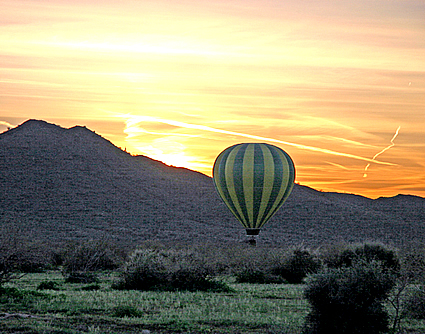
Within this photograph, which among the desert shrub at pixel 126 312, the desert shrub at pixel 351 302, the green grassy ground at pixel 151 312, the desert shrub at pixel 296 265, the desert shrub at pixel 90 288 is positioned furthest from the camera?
the desert shrub at pixel 296 265

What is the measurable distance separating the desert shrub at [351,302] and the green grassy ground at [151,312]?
4.11 feet

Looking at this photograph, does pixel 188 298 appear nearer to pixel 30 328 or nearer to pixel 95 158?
pixel 30 328

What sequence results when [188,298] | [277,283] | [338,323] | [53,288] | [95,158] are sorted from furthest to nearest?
1. [95,158]
2. [277,283]
3. [53,288]
4. [188,298]
5. [338,323]

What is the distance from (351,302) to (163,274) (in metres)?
12.2

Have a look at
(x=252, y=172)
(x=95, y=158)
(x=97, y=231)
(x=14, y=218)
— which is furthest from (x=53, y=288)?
(x=95, y=158)

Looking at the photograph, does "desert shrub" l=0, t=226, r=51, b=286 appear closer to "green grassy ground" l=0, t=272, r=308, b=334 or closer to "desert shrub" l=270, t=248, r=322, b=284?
"green grassy ground" l=0, t=272, r=308, b=334

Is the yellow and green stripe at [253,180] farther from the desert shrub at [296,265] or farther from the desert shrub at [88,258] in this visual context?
the desert shrub at [296,265]

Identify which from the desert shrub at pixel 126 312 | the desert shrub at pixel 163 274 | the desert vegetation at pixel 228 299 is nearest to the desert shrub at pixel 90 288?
the desert vegetation at pixel 228 299

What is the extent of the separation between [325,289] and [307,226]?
3216 inches

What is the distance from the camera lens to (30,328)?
14305 mm

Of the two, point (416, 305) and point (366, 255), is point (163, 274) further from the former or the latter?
point (366, 255)

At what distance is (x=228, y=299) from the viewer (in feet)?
68.6

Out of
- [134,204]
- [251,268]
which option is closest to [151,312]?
[251,268]

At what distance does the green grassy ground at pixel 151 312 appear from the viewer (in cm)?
1509
